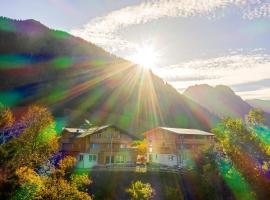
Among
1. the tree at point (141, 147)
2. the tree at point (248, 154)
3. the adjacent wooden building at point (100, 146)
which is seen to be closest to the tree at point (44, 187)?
the tree at point (248, 154)

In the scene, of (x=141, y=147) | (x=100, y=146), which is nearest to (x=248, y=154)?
(x=100, y=146)

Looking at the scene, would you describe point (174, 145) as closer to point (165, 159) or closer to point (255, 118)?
point (165, 159)

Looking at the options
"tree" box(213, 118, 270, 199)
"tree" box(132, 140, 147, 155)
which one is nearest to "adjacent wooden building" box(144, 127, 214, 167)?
"tree" box(132, 140, 147, 155)

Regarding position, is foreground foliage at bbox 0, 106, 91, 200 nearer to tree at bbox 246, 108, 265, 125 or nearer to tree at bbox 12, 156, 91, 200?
tree at bbox 12, 156, 91, 200

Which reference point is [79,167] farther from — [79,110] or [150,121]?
[150,121]

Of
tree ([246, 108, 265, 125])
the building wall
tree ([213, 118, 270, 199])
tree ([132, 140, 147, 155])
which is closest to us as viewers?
tree ([213, 118, 270, 199])

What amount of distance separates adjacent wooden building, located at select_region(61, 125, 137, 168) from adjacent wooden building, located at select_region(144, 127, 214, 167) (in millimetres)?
8960

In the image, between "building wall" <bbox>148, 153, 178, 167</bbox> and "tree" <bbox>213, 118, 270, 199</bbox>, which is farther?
"building wall" <bbox>148, 153, 178, 167</bbox>

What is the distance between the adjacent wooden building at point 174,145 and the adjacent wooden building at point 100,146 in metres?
8.96

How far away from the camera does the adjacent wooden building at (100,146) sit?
75.3 meters

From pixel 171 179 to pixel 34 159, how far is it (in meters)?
34.8

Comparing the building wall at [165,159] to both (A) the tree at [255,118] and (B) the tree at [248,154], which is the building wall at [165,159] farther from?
(B) the tree at [248,154]

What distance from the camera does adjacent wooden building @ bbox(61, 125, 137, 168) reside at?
247 ft

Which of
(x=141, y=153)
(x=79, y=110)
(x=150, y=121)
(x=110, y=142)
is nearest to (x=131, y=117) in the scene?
(x=150, y=121)
